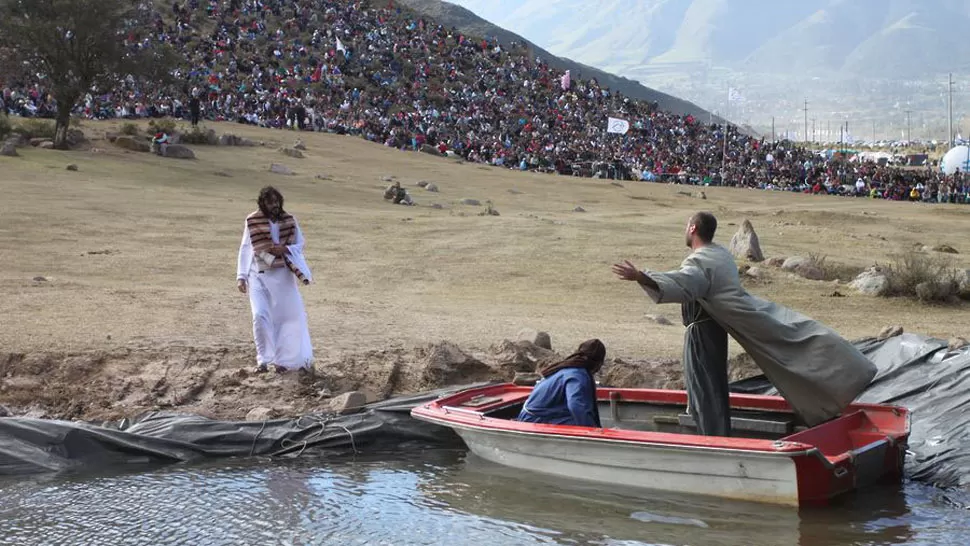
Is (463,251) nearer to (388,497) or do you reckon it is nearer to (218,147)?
(388,497)

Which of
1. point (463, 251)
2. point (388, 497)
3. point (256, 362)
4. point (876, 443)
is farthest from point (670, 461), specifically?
point (463, 251)

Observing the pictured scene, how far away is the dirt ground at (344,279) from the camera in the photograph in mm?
9578

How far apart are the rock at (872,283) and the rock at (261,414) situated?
9269 mm

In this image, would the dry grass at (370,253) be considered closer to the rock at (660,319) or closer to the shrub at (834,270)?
the rock at (660,319)

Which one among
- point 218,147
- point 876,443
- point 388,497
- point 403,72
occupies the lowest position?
Answer: point 388,497

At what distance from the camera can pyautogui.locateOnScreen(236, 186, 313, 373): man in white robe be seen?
29.6 ft

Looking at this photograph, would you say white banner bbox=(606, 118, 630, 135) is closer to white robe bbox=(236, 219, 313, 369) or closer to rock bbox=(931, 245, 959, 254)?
rock bbox=(931, 245, 959, 254)

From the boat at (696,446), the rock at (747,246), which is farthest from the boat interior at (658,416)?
the rock at (747,246)

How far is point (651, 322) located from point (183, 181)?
15.9 metres

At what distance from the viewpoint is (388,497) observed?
714cm

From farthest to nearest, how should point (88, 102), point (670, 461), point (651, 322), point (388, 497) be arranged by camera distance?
point (88, 102) → point (651, 322) → point (388, 497) → point (670, 461)

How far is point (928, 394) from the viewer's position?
7797mm

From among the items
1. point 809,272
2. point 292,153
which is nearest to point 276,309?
point 809,272

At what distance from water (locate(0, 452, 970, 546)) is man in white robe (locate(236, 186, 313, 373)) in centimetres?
162
